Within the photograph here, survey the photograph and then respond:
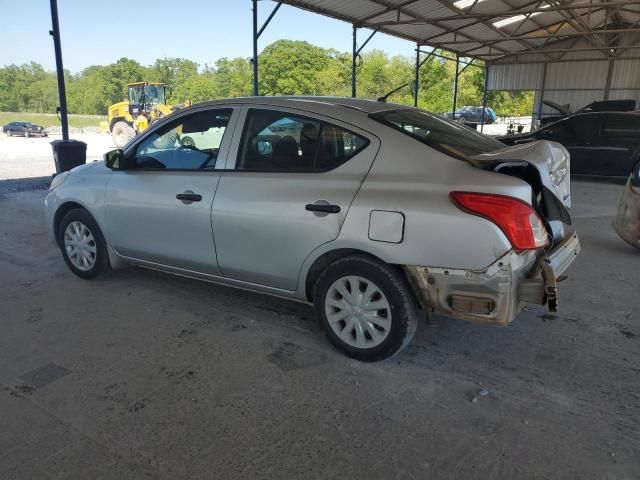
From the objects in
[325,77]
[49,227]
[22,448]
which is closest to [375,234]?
[22,448]

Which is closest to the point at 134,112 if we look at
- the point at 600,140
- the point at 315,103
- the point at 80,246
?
the point at 600,140

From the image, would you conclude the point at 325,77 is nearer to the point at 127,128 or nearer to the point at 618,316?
the point at 127,128

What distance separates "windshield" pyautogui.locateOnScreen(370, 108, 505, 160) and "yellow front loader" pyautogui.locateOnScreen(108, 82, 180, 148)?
20.8 meters

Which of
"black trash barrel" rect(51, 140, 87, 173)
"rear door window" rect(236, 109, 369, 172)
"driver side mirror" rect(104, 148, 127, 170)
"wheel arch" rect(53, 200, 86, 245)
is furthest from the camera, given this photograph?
"black trash barrel" rect(51, 140, 87, 173)

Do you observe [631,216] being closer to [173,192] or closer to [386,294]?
[386,294]

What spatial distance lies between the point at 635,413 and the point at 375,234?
1674 millimetres

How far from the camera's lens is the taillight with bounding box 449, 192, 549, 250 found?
260 cm

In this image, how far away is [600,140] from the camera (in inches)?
414

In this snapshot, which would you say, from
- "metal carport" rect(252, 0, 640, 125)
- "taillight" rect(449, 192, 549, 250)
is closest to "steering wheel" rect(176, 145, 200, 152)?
"taillight" rect(449, 192, 549, 250)

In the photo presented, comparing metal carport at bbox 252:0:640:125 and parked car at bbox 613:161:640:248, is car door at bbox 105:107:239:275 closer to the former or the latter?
parked car at bbox 613:161:640:248

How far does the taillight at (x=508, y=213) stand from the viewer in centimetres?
260

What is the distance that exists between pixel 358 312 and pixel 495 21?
17.6 metres

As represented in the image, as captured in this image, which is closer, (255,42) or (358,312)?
(358,312)

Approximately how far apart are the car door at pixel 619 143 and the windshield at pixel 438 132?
27.2 feet
